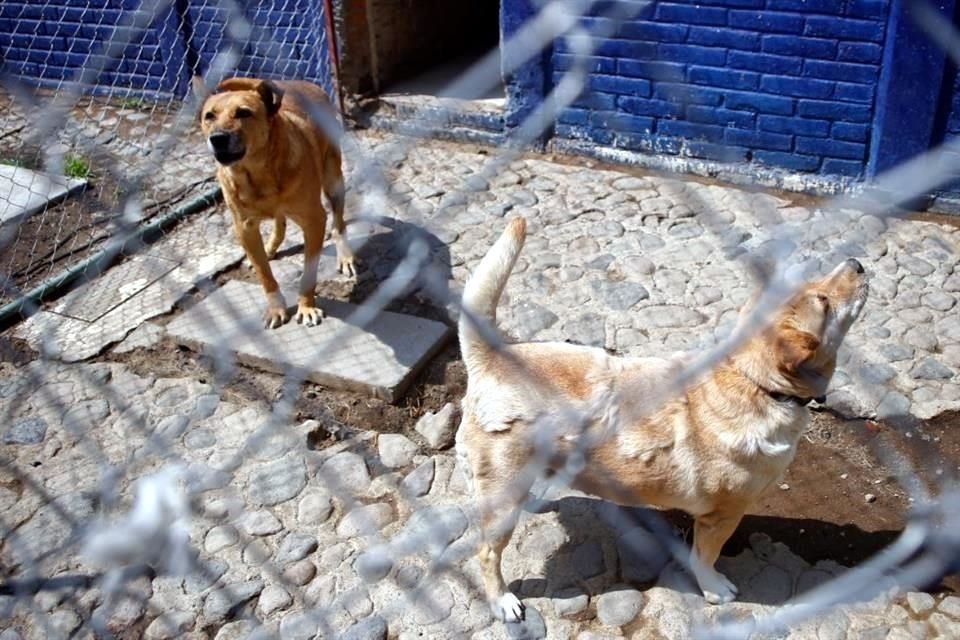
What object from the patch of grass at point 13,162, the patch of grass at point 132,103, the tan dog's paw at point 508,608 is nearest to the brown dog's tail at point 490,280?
the tan dog's paw at point 508,608

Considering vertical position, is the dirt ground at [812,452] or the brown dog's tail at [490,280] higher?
the brown dog's tail at [490,280]

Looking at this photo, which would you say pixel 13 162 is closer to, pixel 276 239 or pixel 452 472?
pixel 276 239

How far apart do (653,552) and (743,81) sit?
3.36 meters

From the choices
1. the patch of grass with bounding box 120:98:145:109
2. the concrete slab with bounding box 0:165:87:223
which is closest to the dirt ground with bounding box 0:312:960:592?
the concrete slab with bounding box 0:165:87:223

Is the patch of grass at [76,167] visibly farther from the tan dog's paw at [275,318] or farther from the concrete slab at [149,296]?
the tan dog's paw at [275,318]

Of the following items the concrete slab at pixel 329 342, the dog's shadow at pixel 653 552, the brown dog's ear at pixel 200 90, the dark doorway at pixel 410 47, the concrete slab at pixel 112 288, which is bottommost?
the concrete slab at pixel 112 288

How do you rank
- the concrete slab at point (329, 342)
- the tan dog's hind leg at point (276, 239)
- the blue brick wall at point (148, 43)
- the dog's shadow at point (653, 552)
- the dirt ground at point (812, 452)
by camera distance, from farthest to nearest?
the blue brick wall at point (148, 43) → the tan dog's hind leg at point (276, 239) → the concrete slab at point (329, 342) → the dirt ground at point (812, 452) → the dog's shadow at point (653, 552)

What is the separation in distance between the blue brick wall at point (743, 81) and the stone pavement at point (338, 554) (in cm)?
293

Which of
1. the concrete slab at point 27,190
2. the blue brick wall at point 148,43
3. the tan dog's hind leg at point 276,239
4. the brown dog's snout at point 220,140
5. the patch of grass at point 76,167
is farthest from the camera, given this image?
the blue brick wall at point 148,43

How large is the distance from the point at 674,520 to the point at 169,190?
4.15m

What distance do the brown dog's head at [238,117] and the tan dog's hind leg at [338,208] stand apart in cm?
80

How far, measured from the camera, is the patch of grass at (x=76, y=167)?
6352 mm

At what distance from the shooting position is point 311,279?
177 inches

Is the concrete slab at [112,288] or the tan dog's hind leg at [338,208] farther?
the tan dog's hind leg at [338,208]
